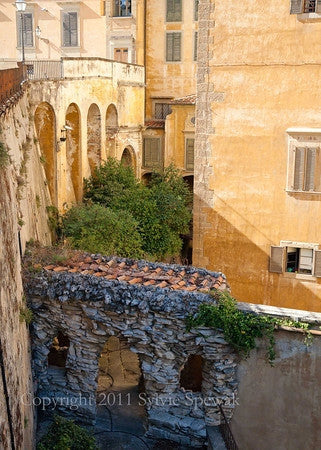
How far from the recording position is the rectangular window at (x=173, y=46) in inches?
1073

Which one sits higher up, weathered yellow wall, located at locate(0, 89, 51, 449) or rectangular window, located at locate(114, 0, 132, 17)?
rectangular window, located at locate(114, 0, 132, 17)

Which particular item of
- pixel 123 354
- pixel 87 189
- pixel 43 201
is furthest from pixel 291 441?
pixel 87 189

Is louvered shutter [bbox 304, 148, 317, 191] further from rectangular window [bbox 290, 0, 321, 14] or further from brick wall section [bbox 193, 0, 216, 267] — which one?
rectangular window [bbox 290, 0, 321, 14]

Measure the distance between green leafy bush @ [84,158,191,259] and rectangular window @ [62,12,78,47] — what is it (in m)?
11.3

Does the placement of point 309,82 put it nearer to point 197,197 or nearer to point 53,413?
point 197,197

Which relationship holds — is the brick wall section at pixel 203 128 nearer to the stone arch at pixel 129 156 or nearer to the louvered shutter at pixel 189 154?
the louvered shutter at pixel 189 154

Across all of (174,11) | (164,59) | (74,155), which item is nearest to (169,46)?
(164,59)

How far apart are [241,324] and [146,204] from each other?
32.4 feet

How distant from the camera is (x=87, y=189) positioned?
20656 millimetres

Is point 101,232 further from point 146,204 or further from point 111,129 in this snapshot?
point 111,129

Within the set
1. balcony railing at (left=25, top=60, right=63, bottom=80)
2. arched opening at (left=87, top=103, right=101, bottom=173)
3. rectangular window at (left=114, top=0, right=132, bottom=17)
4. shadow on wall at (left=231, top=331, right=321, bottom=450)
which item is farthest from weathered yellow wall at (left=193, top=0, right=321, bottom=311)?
rectangular window at (left=114, top=0, right=132, bottom=17)

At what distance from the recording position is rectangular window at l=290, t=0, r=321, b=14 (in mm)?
13799

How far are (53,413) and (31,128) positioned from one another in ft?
26.5

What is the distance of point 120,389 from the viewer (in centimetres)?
1353
